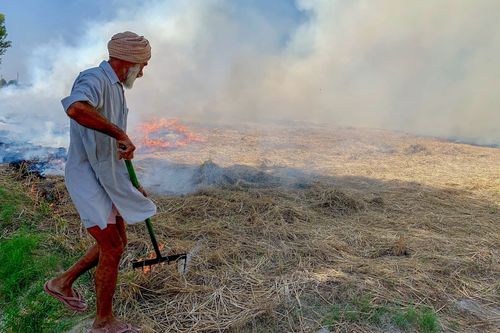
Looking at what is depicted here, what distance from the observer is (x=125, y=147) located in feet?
7.04

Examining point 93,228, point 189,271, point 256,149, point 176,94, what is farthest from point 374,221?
point 176,94

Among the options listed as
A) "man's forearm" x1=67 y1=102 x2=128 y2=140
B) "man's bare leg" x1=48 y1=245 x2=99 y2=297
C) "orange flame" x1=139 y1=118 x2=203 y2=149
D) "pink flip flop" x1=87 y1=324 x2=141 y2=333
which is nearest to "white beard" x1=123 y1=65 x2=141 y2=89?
"man's forearm" x1=67 y1=102 x2=128 y2=140

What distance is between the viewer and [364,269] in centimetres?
329

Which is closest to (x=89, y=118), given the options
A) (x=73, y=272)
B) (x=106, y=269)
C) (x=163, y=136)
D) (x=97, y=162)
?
(x=97, y=162)

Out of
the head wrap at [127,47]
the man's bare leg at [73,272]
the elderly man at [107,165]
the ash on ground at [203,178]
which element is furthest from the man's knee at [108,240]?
the ash on ground at [203,178]

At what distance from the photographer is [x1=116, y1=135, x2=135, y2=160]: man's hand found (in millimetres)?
2125

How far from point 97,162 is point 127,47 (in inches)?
27.6

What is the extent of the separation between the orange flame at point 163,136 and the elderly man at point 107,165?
7.26 m

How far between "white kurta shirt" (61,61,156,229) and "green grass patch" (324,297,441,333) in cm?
157

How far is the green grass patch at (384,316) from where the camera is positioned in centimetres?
255

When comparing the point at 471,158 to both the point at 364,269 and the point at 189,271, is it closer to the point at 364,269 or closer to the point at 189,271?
the point at 364,269

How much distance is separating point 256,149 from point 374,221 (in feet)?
19.9

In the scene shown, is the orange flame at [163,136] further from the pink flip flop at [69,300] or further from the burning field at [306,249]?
the pink flip flop at [69,300]

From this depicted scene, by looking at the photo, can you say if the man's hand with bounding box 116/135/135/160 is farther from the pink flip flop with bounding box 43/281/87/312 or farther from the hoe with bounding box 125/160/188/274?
the pink flip flop with bounding box 43/281/87/312
